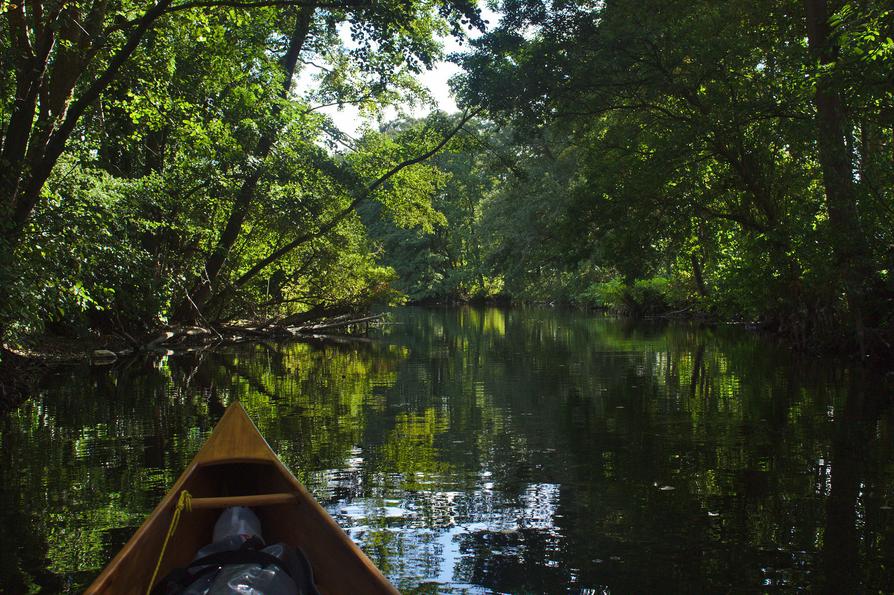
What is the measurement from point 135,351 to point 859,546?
626 inches

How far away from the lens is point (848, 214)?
1321 centimetres

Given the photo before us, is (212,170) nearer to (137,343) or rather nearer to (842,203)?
(137,343)

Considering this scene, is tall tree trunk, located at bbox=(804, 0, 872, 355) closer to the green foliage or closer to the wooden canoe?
the green foliage

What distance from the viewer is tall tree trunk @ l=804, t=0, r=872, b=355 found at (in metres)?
13.1

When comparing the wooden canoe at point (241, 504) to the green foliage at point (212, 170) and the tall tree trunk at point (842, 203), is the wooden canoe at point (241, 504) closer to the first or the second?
the green foliage at point (212, 170)


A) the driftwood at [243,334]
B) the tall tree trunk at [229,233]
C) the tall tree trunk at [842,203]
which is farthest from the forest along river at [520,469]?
the tall tree trunk at [229,233]

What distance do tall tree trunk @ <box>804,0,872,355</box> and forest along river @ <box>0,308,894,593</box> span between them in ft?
4.85

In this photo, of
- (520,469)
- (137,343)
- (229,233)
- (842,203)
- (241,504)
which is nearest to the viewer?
(241,504)

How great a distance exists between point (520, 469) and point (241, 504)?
10.2ft

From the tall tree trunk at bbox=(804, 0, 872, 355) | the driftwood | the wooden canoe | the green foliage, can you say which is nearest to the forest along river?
the wooden canoe

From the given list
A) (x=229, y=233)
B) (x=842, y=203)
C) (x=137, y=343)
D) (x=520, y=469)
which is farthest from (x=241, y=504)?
(x=229, y=233)

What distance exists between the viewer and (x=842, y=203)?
43.2ft

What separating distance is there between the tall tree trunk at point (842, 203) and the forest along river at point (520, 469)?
148 centimetres

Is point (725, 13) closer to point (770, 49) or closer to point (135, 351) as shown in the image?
point (770, 49)
